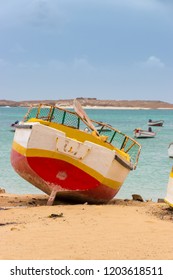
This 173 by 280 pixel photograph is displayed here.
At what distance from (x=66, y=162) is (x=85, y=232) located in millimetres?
2874

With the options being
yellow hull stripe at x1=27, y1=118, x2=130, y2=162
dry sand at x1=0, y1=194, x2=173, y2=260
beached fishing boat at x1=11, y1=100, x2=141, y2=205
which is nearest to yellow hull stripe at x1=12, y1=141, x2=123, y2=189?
beached fishing boat at x1=11, y1=100, x2=141, y2=205

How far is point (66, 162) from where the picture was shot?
35.1 ft

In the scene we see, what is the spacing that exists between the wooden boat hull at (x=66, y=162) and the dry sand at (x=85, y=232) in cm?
41

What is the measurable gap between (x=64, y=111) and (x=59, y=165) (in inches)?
58.6

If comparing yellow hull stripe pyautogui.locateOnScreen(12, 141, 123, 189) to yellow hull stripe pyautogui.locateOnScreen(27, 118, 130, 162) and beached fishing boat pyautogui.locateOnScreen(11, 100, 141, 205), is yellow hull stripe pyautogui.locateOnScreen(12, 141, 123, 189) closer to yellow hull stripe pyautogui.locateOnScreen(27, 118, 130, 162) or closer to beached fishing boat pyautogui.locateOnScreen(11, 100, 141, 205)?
beached fishing boat pyautogui.locateOnScreen(11, 100, 141, 205)

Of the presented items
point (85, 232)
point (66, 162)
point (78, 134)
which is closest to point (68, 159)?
point (66, 162)

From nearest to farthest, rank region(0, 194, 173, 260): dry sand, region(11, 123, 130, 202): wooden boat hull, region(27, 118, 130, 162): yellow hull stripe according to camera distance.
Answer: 1. region(0, 194, 173, 260): dry sand
2. region(11, 123, 130, 202): wooden boat hull
3. region(27, 118, 130, 162): yellow hull stripe

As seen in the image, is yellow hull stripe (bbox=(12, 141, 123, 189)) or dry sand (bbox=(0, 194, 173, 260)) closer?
dry sand (bbox=(0, 194, 173, 260))

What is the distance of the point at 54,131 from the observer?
34.7 feet

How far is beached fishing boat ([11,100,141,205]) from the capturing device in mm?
10602

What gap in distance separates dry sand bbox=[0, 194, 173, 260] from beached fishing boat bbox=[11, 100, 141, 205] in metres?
0.39

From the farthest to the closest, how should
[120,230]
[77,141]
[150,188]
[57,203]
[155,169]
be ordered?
[155,169], [150,188], [57,203], [77,141], [120,230]
